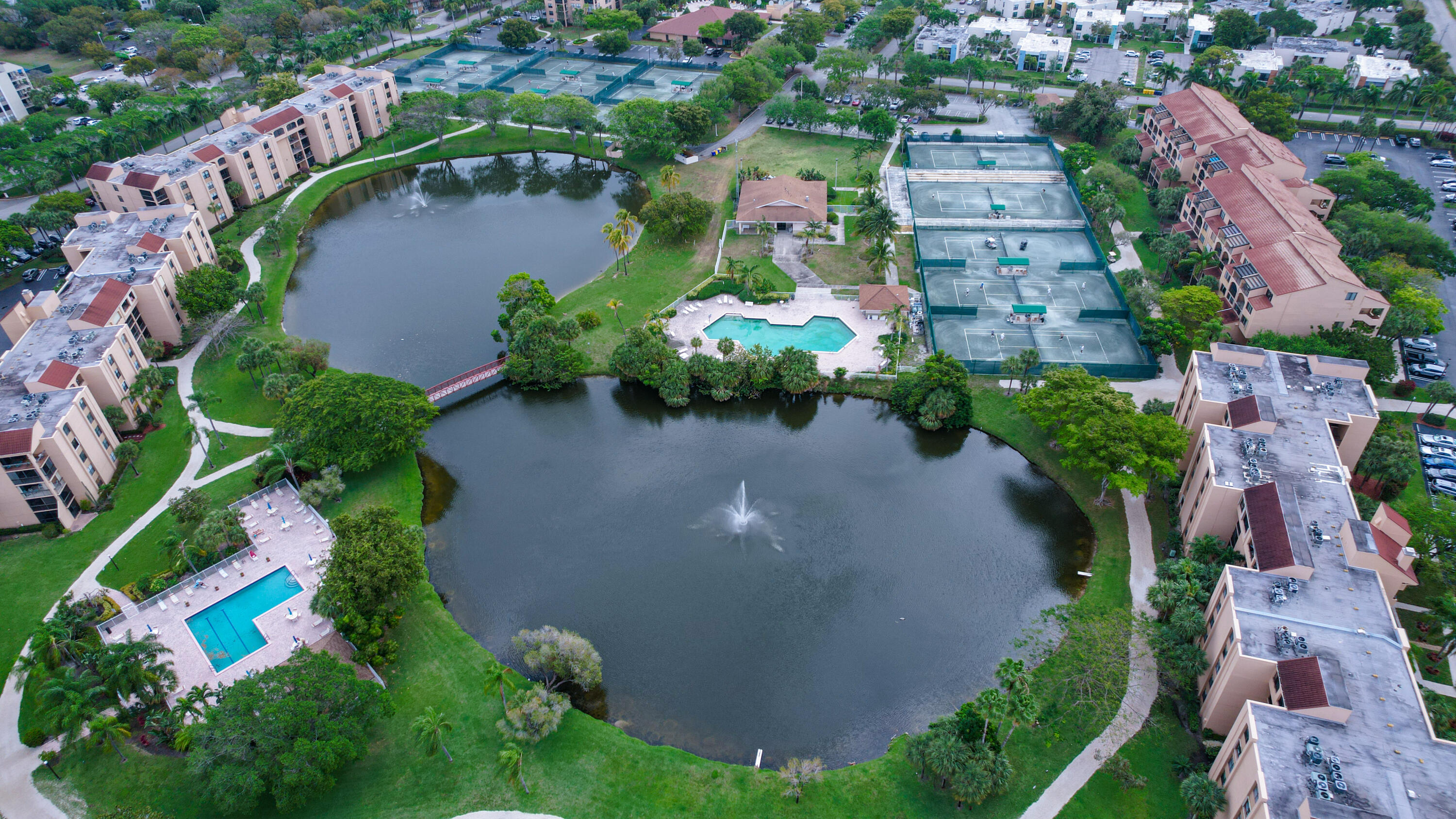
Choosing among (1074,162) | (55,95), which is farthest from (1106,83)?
(55,95)

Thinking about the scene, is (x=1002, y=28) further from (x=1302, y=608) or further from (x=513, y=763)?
(x=513, y=763)

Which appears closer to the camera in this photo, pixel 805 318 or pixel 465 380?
pixel 465 380

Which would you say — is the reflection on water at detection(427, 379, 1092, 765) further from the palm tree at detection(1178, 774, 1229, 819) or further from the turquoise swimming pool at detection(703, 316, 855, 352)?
the palm tree at detection(1178, 774, 1229, 819)

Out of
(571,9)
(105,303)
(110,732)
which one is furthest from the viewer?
(571,9)

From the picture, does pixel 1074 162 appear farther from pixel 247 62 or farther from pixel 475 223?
pixel 247 62

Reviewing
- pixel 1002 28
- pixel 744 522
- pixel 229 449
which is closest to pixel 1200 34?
pixel 1002 28

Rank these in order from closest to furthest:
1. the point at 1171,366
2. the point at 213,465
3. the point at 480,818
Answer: the point at 480,818
the point at 213,465
the point at 1171,366

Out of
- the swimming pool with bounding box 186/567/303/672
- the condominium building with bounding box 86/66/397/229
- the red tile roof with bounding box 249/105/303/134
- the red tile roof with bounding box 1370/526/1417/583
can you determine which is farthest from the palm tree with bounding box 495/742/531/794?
the red tile roof with bounding box 249/105/303/134
